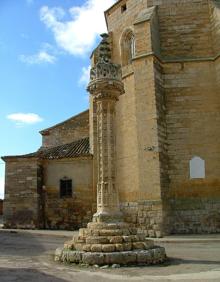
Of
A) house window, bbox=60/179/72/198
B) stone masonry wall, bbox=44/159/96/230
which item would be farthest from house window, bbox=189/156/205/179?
house window, bbox=60/179/72/198

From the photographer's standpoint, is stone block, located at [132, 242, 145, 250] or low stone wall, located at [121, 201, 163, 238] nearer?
stone block, located at [132, 242, 145, 250]

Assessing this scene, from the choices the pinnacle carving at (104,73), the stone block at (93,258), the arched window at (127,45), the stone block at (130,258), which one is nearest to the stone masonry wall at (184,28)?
the arched window at (127,45)

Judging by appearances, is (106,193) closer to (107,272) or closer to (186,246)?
(107,272)

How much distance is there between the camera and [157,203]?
46.4 feet

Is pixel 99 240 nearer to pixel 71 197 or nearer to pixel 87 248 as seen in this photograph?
pixel 87 248

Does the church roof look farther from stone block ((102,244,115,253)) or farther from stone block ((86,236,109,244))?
stone block ((102,244,115,253))

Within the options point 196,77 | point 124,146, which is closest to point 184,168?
point 124,146

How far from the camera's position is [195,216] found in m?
14.8

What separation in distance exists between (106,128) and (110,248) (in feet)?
9.15

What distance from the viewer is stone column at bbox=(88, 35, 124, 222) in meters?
8.65

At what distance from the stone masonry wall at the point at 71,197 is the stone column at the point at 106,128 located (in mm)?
9163

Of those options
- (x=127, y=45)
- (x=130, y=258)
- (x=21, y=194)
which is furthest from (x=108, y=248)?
(x=127, y=45)

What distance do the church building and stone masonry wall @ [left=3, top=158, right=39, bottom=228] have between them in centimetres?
5

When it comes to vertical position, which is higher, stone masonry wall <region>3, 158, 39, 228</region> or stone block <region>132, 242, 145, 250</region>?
stone masonry wall <region>3, 158, 39, 228</region>
